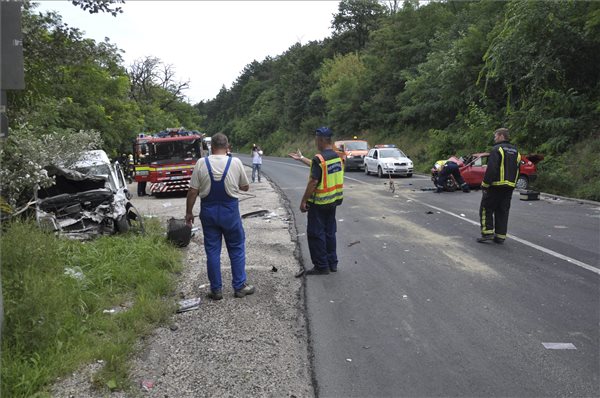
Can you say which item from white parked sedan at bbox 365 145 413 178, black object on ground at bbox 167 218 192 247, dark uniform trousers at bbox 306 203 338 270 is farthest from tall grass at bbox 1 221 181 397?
white parked sedan at bbox 365 145 413 178

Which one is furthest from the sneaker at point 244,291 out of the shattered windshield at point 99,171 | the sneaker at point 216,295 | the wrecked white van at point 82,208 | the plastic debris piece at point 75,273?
the shattered windshield at point 99,171

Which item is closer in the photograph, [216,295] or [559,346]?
[559,346]

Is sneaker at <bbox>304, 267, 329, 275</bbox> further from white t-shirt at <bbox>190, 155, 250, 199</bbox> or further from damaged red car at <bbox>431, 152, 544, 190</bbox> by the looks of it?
damaged red car at <bbox>431, 152, 544, 190</bbox>

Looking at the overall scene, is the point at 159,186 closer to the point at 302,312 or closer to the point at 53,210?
the point at 53,210

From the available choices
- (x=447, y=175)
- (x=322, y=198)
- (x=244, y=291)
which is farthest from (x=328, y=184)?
(x=447, y=175)

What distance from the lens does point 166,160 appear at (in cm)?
1873

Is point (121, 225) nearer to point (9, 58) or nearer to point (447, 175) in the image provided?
point (9, 58)

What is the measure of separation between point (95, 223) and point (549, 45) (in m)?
17.8

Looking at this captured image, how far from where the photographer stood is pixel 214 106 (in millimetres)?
135625

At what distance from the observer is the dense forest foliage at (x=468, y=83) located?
1861 cm

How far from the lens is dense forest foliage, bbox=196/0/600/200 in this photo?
18609 mm

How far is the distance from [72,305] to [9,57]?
7.85 feet

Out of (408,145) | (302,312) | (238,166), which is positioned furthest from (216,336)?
(408,145)

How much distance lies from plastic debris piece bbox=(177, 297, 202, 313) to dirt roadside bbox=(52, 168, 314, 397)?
7cm
